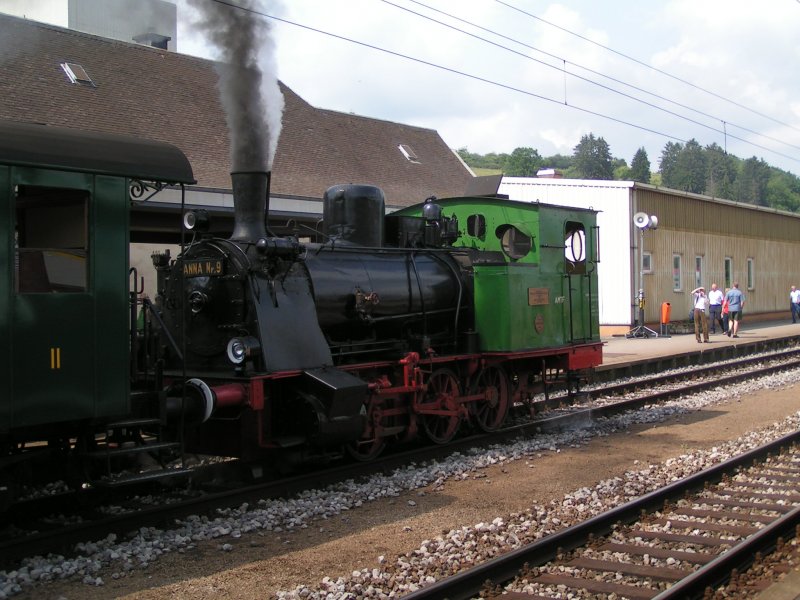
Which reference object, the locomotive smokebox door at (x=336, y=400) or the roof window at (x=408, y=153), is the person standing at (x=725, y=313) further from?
the locomotive smokebox door at (x=336, y=400)

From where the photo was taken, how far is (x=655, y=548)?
6.04 m

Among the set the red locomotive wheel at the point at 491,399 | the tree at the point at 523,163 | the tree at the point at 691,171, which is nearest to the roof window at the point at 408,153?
the red locomotive wheel at the point at 491,399

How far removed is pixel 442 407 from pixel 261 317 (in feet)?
10.3

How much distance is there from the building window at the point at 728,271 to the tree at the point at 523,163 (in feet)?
260

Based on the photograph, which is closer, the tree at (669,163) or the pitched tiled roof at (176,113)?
the pitched tiled roof at (176,113)

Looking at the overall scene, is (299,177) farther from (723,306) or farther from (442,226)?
(723,306)

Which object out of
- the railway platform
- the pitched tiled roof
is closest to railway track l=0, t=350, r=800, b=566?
the railway platform

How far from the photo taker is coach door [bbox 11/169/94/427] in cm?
559

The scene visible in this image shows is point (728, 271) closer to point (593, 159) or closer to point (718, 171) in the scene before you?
point (593, 159)

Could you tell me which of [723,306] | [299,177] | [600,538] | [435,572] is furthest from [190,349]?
[723,306]

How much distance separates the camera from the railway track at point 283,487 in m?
6.08

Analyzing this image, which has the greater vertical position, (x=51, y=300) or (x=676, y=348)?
(x=51, y=300)

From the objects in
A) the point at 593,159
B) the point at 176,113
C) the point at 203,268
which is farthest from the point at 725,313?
the point at 593,159

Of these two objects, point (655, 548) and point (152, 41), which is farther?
point (152, 41)
